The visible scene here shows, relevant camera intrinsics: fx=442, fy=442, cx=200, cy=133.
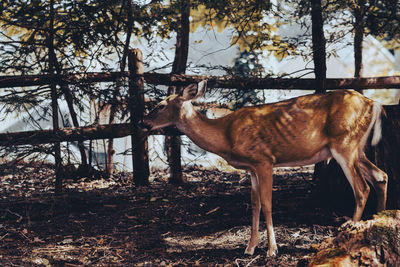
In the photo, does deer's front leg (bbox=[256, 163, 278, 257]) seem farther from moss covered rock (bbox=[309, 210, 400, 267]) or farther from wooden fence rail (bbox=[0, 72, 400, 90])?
wooden fence rail (bbox=[0, 72, 400, 90])

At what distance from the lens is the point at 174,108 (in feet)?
15.1

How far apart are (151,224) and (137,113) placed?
1.88m

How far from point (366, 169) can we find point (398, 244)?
1.78 metres

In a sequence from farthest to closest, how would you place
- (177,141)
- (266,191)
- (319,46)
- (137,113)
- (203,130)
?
(177,141) < (137,113) < (319,46) < (203,130) < (266,191)

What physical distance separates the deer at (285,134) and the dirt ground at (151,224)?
0.48m

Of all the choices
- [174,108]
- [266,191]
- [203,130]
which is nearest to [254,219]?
[266,191]

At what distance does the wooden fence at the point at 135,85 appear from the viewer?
19.9 feet

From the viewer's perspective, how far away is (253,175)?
4.43 m

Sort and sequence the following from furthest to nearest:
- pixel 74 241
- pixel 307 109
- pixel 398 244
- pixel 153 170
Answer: pixel 153 170, pixel 74 241, pixel 307 109, pixel 398 244

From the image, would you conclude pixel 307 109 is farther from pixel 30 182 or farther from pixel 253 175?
pixel 30 182

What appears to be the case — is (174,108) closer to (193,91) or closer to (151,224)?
(193,91)

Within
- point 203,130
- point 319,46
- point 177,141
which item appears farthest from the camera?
point 177,141

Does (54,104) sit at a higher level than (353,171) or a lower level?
higher

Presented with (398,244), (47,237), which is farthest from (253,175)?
(47,237)
